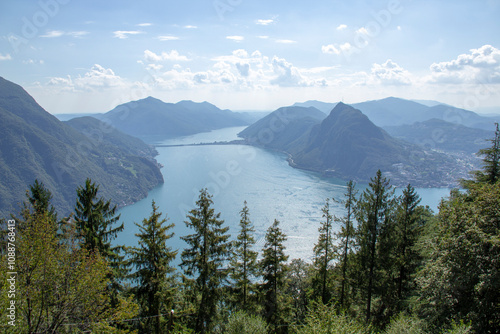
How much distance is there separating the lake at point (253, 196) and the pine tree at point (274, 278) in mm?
38305

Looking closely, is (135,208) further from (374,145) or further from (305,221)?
(374,145)

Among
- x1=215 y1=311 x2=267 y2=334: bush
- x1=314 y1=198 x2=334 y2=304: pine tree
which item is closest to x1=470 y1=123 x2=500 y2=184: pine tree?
x1=314 y1=198 x2=334 y2=304: pine tree

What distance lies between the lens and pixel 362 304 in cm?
2014

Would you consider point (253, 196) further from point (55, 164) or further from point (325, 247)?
point (55, 164)

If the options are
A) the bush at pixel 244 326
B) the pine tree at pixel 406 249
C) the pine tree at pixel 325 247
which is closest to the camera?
the bush at pixel 244 326

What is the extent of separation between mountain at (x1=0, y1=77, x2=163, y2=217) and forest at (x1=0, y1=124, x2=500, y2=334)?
88.4m

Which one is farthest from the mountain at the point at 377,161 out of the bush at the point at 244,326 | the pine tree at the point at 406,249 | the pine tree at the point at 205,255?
the bush at the point at 244,326

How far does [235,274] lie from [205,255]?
301 centimetres

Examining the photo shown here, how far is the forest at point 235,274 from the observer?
9.30m

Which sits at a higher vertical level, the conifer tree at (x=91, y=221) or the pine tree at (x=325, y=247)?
the conifer tree at (x=91, y=221)

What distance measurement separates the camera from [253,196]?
97062 millimetres

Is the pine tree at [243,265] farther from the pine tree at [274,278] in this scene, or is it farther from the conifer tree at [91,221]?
the conifer tree at [91,221]

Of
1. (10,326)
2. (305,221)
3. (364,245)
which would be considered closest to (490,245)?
(364,245)

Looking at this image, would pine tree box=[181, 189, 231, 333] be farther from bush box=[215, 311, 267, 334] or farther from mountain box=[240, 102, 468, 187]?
mountain box=[240, 102, 468, 187]
